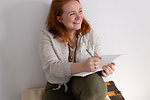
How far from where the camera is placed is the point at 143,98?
1.25 metres

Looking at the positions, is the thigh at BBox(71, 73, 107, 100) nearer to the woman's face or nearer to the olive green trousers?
the olive green trousers

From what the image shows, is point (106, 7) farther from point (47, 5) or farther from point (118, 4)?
point (47, 5)

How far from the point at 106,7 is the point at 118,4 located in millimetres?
81

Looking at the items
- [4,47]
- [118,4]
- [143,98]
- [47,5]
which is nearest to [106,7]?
[118,4]

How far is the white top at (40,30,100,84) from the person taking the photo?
0.76m

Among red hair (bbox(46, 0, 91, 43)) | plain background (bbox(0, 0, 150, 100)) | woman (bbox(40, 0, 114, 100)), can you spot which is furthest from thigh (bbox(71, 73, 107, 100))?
plain background (bbox(0, 0, 150, 100))

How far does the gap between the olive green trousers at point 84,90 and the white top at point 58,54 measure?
53 millimetres

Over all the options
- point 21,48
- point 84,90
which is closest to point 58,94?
point 84,90

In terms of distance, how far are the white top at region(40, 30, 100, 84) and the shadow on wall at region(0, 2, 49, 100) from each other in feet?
0.35

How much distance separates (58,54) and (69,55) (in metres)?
0.06

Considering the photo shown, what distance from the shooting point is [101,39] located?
3.38ft

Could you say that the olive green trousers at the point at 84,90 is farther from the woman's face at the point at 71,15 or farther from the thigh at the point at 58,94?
the woman's face at the point at 71,15

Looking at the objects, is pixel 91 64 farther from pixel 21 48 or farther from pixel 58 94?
pixel 21 48

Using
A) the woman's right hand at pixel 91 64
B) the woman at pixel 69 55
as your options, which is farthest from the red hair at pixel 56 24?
the woman's right hand at pixel 91 64
